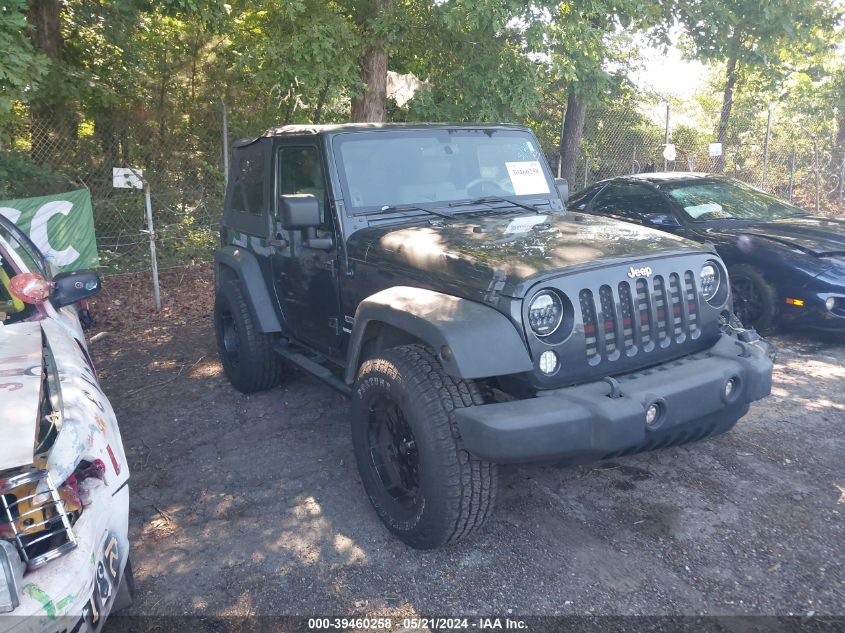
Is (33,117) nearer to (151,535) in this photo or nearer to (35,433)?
(151,535)

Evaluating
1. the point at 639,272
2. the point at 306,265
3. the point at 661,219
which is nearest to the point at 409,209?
the point at 306,265

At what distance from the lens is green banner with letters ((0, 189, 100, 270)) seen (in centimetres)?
709

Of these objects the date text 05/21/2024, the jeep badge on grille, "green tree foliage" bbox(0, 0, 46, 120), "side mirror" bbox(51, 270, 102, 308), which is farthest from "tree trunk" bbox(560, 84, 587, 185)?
the date text 05/21/2024

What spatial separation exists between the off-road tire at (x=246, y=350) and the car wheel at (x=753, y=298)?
4.17 meters

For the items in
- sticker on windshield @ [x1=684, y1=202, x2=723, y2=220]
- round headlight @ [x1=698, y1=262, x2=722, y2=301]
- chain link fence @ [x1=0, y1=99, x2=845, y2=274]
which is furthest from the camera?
chain link fence @ [x1=0, y1=99, x2=845, y2=274]

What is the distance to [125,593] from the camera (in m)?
2.83

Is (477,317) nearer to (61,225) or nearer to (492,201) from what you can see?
(492,201)

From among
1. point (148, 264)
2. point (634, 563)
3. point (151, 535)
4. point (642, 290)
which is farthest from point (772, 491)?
point (148, 264)

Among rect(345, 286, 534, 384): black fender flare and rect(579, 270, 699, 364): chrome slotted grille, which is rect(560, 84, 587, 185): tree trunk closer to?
rect(579, 270, 699, 364): chrome slotted grille

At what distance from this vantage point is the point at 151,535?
351cm

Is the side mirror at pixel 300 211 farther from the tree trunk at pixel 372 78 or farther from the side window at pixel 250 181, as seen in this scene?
the tree trunk at pixel 372 78

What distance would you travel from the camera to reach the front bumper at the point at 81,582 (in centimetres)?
202

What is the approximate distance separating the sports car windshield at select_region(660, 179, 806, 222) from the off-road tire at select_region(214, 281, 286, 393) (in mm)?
4345

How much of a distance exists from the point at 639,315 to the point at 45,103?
29.2 ft
